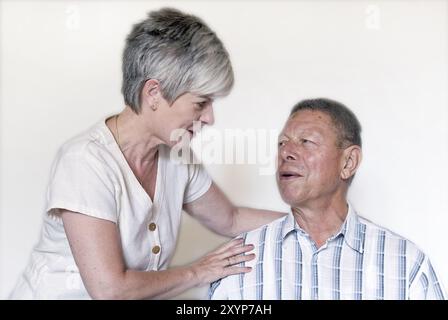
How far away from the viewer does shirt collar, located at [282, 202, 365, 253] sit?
1277 mm

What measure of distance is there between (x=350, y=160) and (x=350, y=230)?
0.16m

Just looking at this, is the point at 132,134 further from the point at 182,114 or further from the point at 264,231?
the point at 264,231

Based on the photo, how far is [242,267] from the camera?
4.24ft

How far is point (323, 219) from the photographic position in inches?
51.0

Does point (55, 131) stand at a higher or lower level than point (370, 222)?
higher

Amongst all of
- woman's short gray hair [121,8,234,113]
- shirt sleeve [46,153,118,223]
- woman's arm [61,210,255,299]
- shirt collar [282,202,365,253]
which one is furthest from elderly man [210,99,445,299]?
shirt sleeve [46,153,118,223]

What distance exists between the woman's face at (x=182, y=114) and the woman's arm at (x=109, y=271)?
0.76ft

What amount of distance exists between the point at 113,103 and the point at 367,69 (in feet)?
2.06

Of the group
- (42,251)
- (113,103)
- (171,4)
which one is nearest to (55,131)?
(113,103)

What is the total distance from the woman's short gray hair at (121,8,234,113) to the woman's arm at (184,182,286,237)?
29 cm

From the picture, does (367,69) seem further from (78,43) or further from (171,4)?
(78,43)

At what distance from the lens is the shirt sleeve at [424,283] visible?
1240 mm

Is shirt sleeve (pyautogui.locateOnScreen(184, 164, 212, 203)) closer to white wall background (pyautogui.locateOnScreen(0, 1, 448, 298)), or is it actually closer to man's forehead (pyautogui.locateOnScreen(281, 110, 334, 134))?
white wall background (pyautogui.locateOnScreen(0, 1, 448, 298))

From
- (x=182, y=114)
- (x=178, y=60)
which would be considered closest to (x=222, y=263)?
(x=182, y=114)
